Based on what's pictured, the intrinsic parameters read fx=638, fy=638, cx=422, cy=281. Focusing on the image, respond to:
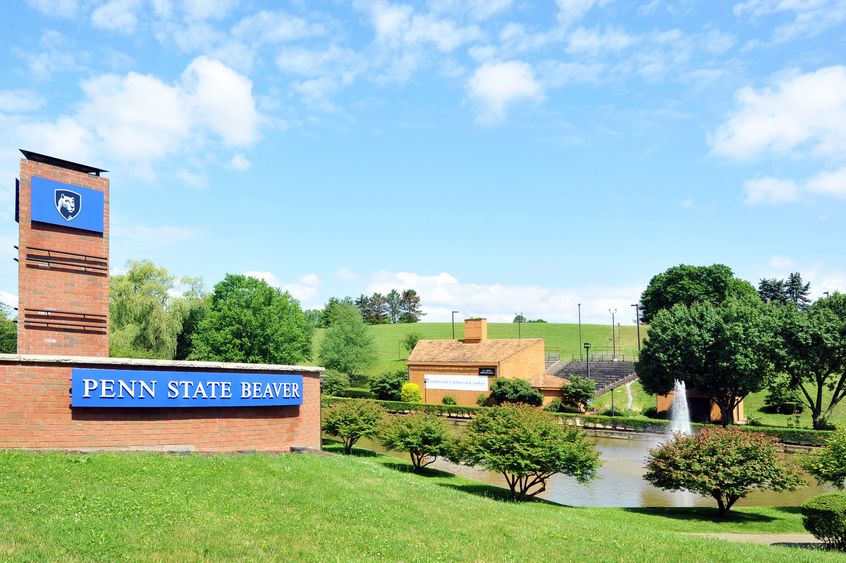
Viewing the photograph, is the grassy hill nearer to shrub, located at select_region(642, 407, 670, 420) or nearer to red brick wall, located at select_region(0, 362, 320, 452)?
shrub, located at select_region(642, 407, 670, 420)

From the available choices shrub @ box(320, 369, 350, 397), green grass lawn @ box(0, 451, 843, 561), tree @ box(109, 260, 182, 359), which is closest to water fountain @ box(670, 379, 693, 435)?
shrub @ box(320, 369, 350, 397)

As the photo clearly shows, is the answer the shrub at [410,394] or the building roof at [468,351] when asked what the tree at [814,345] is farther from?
the shrub at [410,394]

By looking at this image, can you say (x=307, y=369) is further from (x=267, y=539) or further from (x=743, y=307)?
(x=743, y=307)

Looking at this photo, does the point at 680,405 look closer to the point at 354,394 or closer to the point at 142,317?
the point at 354,394

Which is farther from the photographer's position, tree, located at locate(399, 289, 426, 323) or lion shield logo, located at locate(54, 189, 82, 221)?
tree, located at locate(399, 289, 426, 323)

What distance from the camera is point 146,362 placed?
53.4ft

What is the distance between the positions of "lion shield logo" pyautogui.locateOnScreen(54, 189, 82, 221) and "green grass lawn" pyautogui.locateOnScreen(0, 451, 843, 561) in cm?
712

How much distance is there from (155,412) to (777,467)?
61.1 feet

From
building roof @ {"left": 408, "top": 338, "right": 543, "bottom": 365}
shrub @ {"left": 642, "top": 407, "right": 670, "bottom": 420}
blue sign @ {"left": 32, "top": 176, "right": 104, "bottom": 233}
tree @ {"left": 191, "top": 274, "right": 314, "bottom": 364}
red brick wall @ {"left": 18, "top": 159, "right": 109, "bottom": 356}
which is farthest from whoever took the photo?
building roof @ {"left": 408, "top": 338, "right": 543, "bottom": 365}

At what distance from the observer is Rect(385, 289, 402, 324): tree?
162875 mm

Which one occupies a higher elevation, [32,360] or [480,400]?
[32,360]

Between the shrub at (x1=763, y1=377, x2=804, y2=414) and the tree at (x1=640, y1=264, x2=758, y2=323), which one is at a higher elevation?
the tree at (x1=640, y1=264, x2=758, y2=323)

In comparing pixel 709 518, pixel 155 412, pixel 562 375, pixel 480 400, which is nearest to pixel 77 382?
pixel 155 412

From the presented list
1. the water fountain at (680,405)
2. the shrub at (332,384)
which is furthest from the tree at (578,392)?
the shrub at (332,384)
